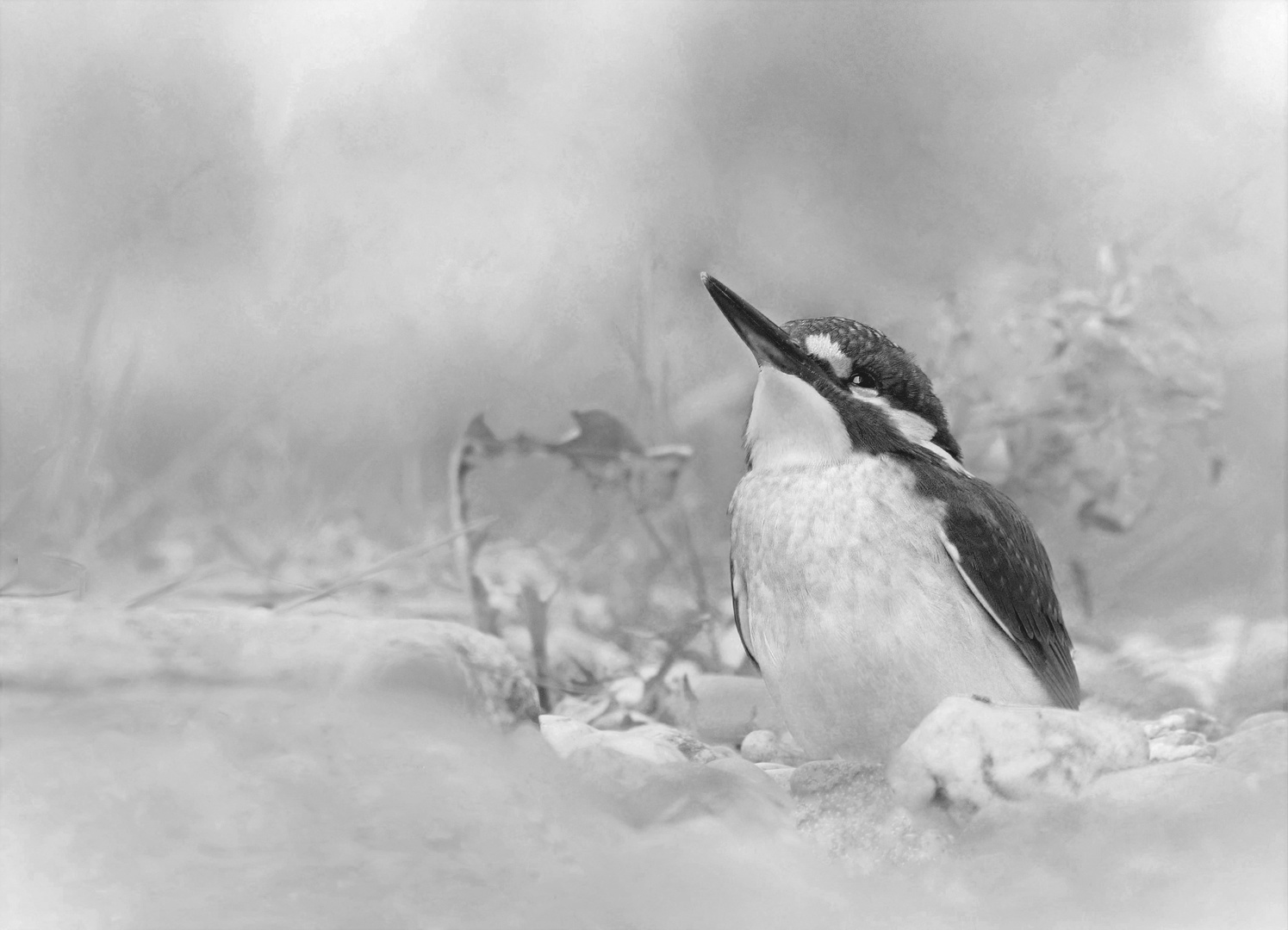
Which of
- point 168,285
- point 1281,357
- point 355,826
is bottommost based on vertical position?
point 355,826

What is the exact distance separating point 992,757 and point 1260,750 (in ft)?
0.71

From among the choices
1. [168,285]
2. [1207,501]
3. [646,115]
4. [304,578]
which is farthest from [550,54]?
[1207,501]

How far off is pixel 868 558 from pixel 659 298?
64 cm

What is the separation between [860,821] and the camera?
66cm

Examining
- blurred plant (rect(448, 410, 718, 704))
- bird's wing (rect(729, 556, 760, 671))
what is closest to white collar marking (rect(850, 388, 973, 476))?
bird's wing (rect(729, 556, 760, 671))

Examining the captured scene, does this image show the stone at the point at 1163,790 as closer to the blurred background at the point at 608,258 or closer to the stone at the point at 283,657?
the stone at the point at 283,657

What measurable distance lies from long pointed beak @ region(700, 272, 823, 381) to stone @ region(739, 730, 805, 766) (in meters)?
0.26

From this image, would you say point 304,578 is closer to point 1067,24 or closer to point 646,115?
point 646,115

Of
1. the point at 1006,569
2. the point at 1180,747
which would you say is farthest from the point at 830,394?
the point at 1180,747

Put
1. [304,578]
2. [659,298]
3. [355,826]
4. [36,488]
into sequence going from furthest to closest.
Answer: [659,298] < [304,578] < [36,488] < [355,826]

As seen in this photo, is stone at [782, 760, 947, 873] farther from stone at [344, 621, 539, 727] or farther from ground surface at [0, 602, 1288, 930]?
stone at [344, 621, 539, 727]

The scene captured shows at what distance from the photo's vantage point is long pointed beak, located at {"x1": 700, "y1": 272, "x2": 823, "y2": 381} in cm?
65

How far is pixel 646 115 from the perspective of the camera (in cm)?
132

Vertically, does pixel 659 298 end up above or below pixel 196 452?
above
